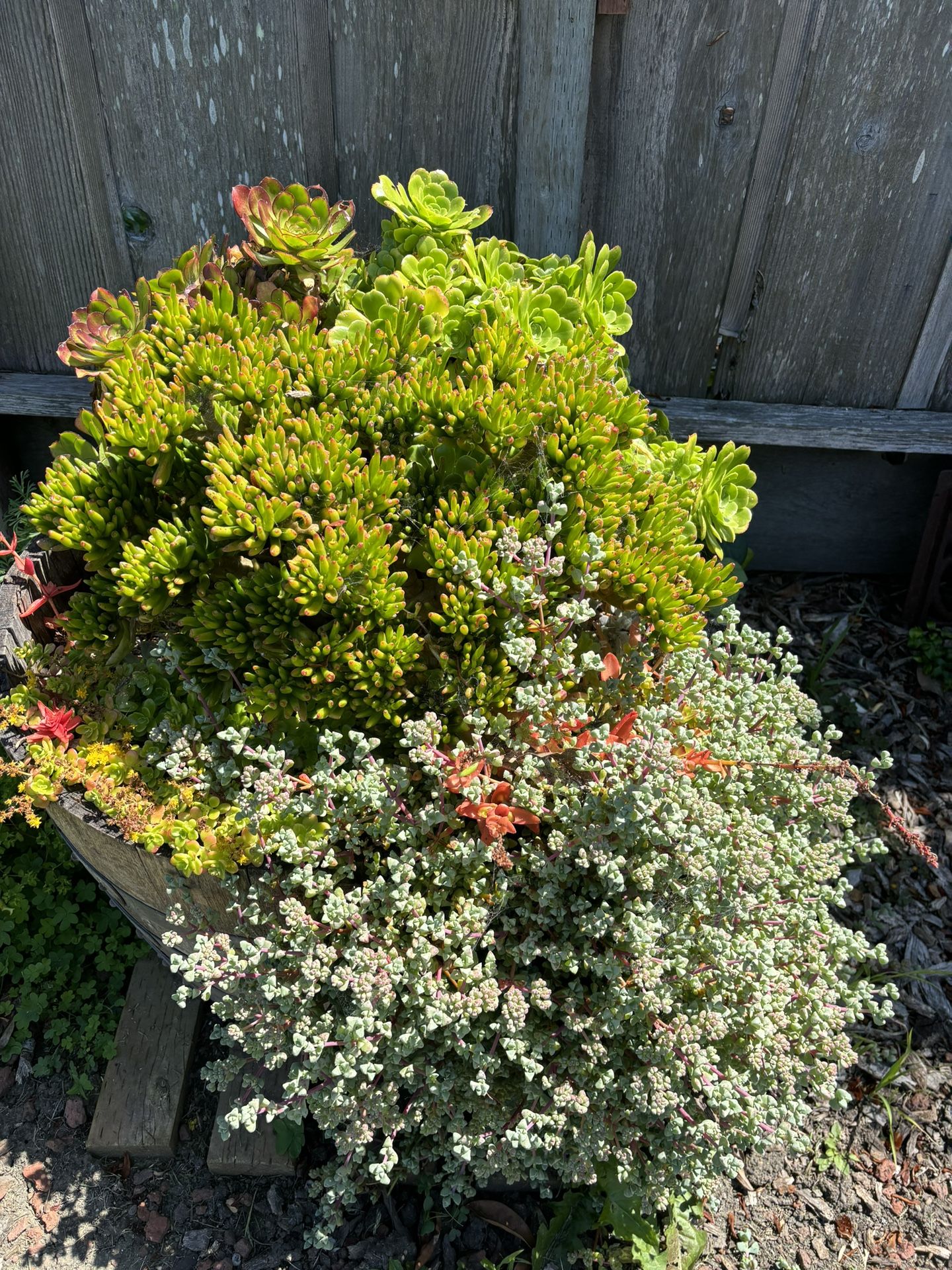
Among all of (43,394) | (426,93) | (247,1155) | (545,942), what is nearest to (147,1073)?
(247,1155)

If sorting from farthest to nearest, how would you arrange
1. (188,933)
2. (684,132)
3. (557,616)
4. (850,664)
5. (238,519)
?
(850,664), (684,132), (188,933), (557,616), (238,519)

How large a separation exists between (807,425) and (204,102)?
1.82m

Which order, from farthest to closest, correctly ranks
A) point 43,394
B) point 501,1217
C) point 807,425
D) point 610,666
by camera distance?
point 807,425 < point 43,394 < point 501,1217 < point 610,666

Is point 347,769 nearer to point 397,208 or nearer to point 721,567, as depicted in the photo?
point 721,567

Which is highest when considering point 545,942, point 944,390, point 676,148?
point 676,148

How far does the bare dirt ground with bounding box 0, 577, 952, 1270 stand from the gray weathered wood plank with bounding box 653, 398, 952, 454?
1.42 metres

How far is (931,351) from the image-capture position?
263 cm

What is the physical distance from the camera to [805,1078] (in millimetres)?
1759

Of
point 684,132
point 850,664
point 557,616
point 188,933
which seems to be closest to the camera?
point 557,616

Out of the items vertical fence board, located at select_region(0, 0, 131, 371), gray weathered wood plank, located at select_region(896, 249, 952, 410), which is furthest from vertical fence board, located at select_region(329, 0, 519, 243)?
gray weathered wood plank, located at select_region(896, 249, 952, 410)

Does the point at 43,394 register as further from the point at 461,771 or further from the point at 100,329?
the point at 461,771

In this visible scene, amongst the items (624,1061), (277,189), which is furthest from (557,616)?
(277,189)

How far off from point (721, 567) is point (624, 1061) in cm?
96

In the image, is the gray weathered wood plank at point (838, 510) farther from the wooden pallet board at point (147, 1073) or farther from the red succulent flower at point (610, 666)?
the wooden pallet board at point (147, 1073)
